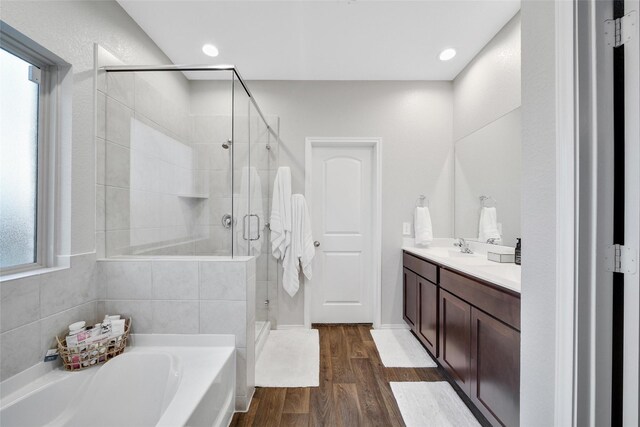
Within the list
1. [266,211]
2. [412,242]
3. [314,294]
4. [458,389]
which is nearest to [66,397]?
[266,211]

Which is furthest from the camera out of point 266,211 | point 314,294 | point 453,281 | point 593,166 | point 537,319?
point 314,294

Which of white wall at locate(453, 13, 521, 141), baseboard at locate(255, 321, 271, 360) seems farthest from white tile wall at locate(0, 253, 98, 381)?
white wall at locate(453, 13, 521, 141)

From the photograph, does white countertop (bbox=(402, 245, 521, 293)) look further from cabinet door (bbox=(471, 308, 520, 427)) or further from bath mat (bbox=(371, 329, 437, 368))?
bath mat (bbox=(371, 329, 437, 368))

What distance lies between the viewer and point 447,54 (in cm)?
243

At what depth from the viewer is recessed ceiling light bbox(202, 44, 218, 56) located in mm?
2342

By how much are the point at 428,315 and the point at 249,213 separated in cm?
167

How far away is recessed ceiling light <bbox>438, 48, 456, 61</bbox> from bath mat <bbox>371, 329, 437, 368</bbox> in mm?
2588

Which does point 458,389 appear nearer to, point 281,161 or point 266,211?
point 266,211

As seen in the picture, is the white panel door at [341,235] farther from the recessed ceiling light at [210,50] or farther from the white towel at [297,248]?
the recessed ceiling light at [210,50]

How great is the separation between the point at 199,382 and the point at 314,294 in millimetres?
1740

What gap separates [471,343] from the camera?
5.23 ft

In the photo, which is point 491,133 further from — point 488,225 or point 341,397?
point 341,397

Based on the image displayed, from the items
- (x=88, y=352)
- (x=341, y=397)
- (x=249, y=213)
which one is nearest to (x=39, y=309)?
(x=88, y=352)

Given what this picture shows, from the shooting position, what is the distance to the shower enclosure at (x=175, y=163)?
1753 millimetres
